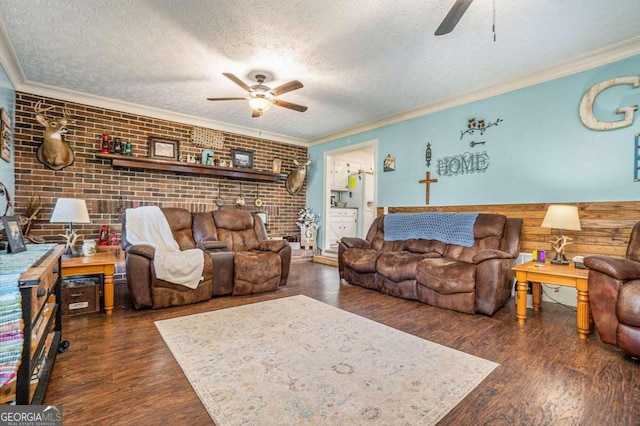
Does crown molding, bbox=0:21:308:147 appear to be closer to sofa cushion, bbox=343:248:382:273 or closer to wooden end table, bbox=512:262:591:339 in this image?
sofa cushion, bbox=343:248:382:273

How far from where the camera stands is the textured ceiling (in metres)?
2.30

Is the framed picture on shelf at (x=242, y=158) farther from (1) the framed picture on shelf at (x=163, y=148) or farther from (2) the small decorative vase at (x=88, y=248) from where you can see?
(2) the small decorative vase at (x=88, y=248)

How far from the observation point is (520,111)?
350 cm

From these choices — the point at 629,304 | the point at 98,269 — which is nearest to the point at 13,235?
the point at 98,269

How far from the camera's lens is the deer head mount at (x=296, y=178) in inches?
244

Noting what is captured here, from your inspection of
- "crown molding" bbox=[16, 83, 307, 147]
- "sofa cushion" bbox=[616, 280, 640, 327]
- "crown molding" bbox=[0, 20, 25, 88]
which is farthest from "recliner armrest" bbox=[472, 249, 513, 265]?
"crown molding" bbox=[0, 20, 25, 88]

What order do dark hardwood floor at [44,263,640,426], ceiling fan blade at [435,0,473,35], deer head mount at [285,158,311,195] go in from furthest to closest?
deer head mount at [285,158,311,195] < ceiling fan blade at [435,0,473,35] < dark hardwood floor at [44,263,640,426]

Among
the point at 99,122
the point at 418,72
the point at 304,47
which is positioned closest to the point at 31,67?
the point at 99,122

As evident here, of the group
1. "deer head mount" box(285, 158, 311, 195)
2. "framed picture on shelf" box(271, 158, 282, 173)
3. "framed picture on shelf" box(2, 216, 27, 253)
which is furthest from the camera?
"deer head mount" box(285, 158, 311, 195)

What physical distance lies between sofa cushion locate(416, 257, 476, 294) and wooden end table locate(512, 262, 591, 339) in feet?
1.29

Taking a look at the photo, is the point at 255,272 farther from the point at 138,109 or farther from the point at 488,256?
the point at 138,109

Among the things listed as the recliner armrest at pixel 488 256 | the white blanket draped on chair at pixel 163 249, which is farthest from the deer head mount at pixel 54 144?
the recliner armrest at pixel 488 256

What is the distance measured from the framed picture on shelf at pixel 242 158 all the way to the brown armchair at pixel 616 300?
4961mm

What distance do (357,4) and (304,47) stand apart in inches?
28.7
